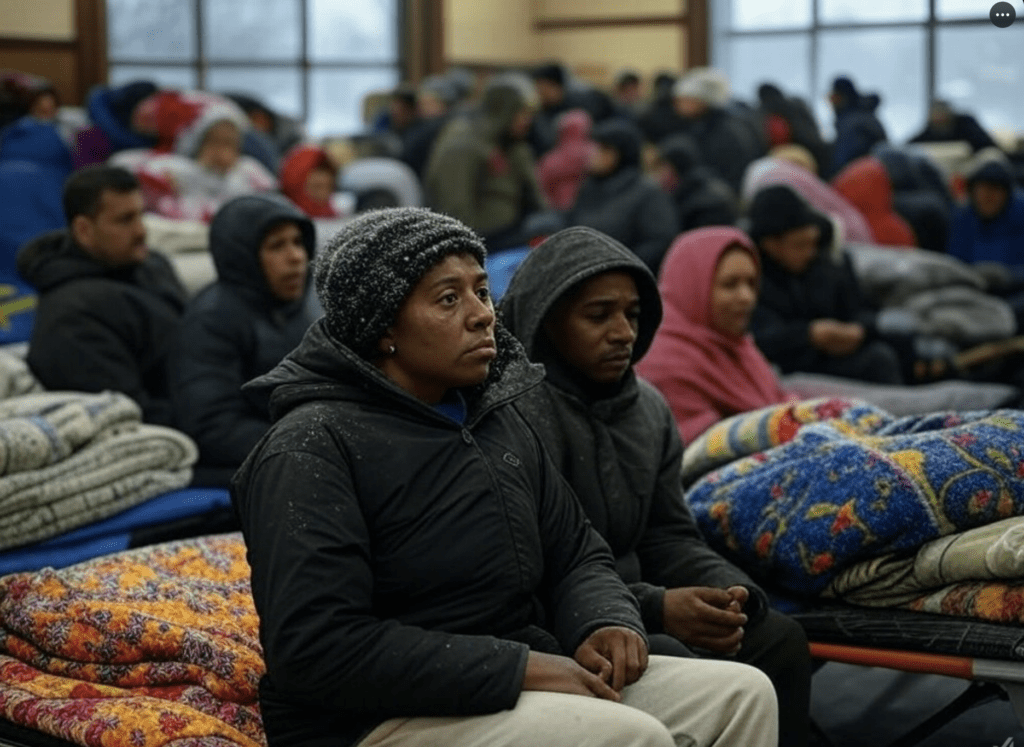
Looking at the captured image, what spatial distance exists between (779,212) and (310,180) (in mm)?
2226

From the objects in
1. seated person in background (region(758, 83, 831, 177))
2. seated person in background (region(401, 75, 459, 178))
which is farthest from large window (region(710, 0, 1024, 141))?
seated person in background (region(401, 75, 459, 178))

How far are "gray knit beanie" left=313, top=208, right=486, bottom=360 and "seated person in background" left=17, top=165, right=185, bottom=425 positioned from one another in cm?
200

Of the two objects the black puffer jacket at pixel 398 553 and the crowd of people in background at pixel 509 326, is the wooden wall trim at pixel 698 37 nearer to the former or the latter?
the crowd of people in background at pixel 509 326

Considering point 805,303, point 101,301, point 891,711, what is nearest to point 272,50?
point 805,303

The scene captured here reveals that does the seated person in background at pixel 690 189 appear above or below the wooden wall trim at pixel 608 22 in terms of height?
below

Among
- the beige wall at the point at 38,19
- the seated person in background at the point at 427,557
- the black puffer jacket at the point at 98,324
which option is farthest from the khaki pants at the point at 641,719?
the beige wall at the point at 38,19

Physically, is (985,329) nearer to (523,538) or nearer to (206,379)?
(206,379)

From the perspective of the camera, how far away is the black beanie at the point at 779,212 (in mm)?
4957

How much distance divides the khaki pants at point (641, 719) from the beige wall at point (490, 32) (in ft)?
41.0

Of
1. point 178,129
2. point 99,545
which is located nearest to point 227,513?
point 99,545

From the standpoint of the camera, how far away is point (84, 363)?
159 inches

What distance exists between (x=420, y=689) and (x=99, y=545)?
5.60 ft

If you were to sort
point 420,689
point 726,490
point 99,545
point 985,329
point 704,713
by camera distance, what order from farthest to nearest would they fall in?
point 985,329 < point 99,545 < point 726,490 < point 704,713 < point 420,689

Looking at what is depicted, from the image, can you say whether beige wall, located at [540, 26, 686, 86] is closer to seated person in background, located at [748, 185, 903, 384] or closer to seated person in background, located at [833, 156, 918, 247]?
seated person in background, located at [833, 156, 918, 247]
